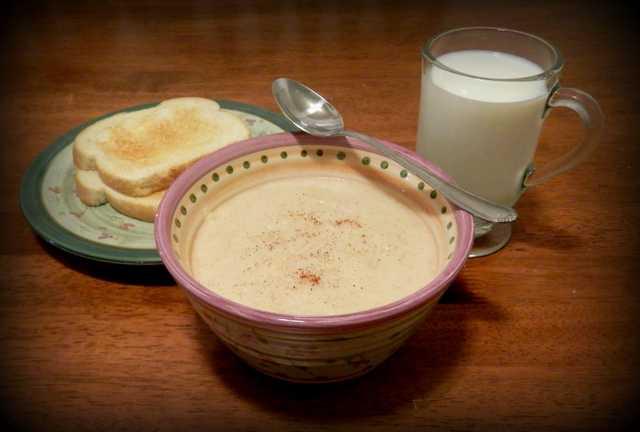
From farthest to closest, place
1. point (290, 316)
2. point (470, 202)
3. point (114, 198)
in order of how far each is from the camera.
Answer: point (114, 198)
point (470, 202)
point (290, 316)

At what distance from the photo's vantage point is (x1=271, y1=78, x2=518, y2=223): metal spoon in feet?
2.31

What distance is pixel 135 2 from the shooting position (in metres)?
1.87

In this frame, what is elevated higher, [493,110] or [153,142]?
[493,110]

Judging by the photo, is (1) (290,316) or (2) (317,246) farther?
(2) (317,246)

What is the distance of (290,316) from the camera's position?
0.53 m

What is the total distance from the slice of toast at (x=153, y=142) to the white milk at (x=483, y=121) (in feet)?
1.25

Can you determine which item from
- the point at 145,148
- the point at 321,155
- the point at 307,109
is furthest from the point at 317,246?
the point at 145,148

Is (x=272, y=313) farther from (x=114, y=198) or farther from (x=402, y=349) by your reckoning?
(x=114, y=198)

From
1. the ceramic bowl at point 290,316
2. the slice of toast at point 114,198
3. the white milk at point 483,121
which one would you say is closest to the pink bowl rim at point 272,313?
the ceramic bowl at point 290,316

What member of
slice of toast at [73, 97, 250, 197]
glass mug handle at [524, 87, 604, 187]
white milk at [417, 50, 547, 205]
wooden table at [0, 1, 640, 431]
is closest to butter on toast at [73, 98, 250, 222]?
slice of toast at [73, 97, 250, 197]

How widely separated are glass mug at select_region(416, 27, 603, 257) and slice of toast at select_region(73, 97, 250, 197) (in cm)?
39

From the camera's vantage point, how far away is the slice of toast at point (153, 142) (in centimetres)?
97

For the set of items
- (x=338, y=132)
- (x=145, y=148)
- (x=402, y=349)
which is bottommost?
(x=402, y=349)

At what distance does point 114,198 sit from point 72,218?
75 mm
